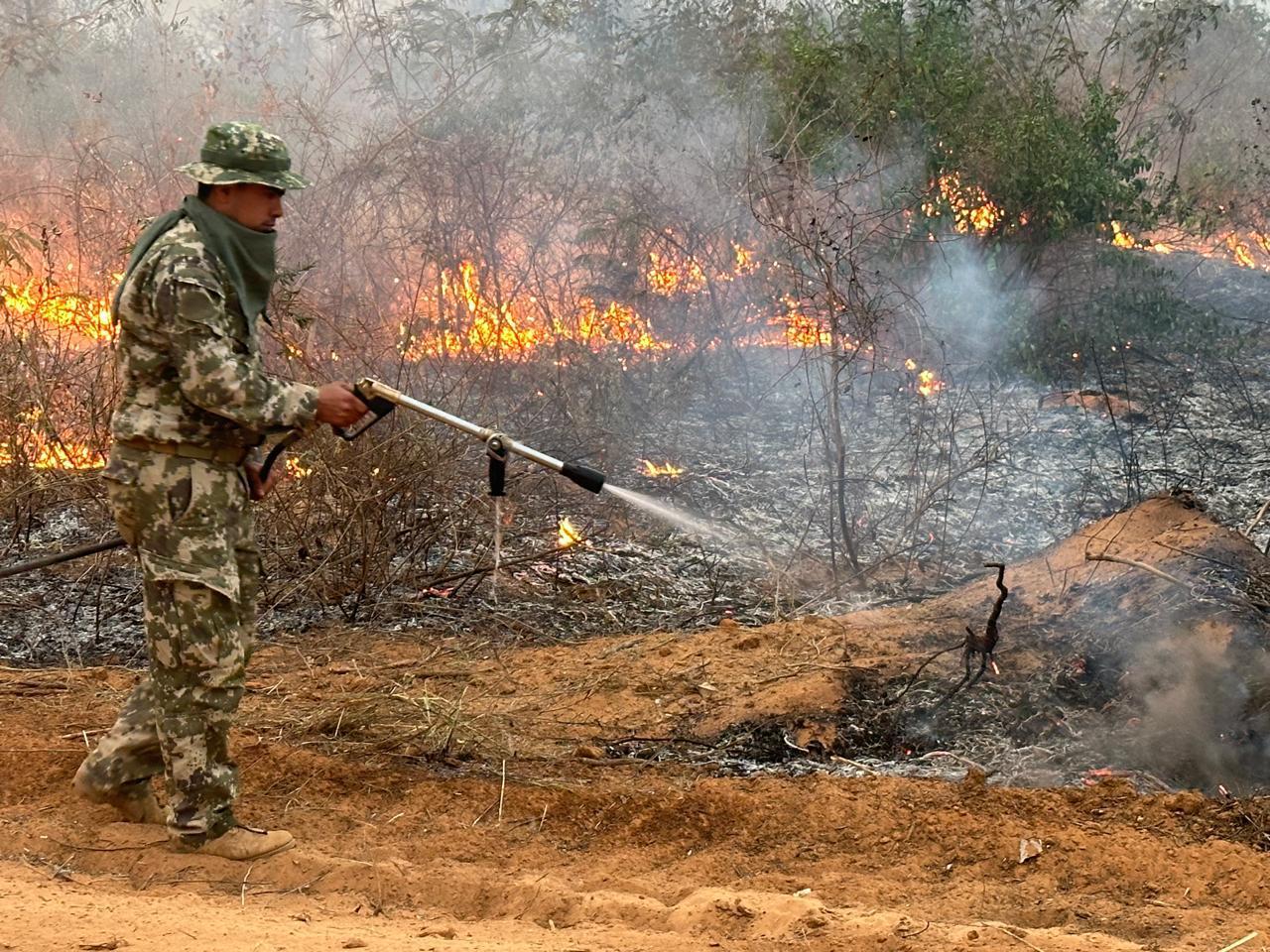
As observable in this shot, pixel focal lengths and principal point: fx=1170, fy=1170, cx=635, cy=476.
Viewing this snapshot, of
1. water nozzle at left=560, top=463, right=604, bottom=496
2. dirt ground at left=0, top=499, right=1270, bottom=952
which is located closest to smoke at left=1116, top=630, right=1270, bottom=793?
dirt ground at left=0, top=499, right=1270, bottom=952

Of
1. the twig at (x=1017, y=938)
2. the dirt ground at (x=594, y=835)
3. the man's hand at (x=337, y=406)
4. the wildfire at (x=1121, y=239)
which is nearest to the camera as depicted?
the twig at (x=1017, y=938)

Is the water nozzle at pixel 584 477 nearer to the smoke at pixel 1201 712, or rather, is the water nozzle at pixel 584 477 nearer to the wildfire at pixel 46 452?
the smoke at pixel 1201 712

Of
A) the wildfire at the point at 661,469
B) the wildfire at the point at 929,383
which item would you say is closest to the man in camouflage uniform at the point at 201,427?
the wildfire at the point at 661,469

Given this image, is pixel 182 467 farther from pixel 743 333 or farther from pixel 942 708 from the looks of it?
pixel 743 333

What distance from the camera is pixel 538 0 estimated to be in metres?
12.5

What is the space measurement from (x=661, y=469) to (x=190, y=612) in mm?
6317

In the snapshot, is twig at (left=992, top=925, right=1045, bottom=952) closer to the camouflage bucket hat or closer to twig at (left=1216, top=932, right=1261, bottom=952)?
twig at (left=1216, top=932, right=1261, bottom=952)

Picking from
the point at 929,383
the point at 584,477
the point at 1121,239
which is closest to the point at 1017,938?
the point at 584,477

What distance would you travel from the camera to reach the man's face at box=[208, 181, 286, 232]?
3707 millimetres

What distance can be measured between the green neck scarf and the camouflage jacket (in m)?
0.03

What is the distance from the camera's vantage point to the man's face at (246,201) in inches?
146

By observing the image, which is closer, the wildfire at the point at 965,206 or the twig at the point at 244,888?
the twig at the point at 244,888

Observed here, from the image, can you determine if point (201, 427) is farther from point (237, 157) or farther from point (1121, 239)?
point (1121, 239)

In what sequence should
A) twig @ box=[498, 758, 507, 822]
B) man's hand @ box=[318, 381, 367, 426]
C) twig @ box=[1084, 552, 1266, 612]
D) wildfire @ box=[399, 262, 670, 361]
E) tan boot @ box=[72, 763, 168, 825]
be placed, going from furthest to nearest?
wildfire @ box=[399, 262, 670, 361] → twig @ box=[1084, 552, 1266, 612] → twig @ box=[498, 758, 507, 822] → tan boot @ box=[72, 763, 168, 825] → man's hand @ box=[318, 381, 367, 426]
